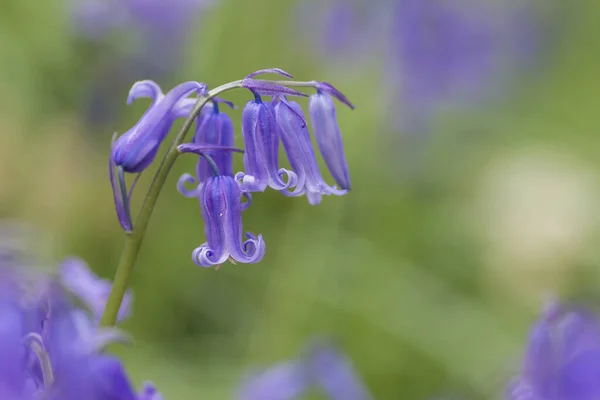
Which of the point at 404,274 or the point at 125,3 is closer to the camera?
the point at 404,274

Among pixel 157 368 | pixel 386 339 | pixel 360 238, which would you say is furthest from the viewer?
pixel 360 238

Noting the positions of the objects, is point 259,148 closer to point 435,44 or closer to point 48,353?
point 48,353

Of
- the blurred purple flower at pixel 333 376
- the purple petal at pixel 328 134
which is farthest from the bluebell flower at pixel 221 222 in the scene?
the blurred purple flower at pixel 333 376

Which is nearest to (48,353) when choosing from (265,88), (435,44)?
(265,88)

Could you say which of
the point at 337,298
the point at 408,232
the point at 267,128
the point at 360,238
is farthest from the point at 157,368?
the point at 267,128

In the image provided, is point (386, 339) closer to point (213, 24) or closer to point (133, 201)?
point (133, 201)

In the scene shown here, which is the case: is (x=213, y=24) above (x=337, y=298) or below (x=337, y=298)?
above
